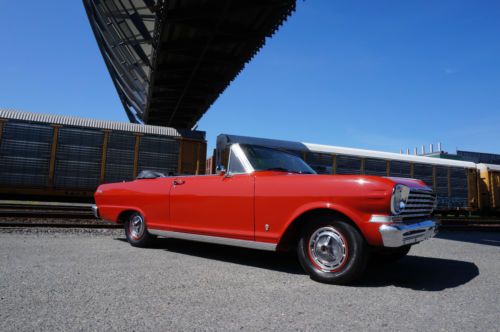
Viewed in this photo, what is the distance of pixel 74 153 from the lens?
436 inches

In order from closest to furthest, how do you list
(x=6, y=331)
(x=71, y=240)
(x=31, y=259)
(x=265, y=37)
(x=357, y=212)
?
1. (x=6, y=331)
2. (x=357, y=212)
3. (x=31, y=259)
4. (x=71, y=240)
5. (x=265, y=37)

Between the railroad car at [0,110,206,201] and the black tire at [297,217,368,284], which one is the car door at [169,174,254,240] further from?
the railroad car at [0,110,206,201]

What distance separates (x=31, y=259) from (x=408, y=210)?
438 centimetres

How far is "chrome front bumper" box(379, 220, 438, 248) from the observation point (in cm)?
290

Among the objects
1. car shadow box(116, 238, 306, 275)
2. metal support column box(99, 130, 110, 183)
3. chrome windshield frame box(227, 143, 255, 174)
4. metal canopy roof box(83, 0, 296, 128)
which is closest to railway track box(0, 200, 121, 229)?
metal support column box(99, 130, 110, 183)

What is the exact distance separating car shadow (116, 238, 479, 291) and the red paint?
→ 543 millimetres

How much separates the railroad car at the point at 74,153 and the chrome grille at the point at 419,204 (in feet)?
27.8

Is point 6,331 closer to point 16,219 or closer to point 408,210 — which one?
Answer: point 408,210

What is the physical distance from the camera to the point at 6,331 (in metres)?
1.90

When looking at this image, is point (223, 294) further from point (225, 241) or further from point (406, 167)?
point (406, 167)

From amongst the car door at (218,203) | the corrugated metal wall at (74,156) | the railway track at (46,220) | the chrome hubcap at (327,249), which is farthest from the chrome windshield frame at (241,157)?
the corrugated metal wall at (74,156)

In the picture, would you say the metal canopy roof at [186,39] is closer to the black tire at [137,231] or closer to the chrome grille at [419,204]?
the black tire at [137,231]

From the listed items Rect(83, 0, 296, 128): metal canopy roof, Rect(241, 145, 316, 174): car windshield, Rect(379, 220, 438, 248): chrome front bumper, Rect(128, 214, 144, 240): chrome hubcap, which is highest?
Rect(83, 0, 296, 128): metal canopy roof

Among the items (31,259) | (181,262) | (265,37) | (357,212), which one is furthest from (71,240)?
(265,37)
